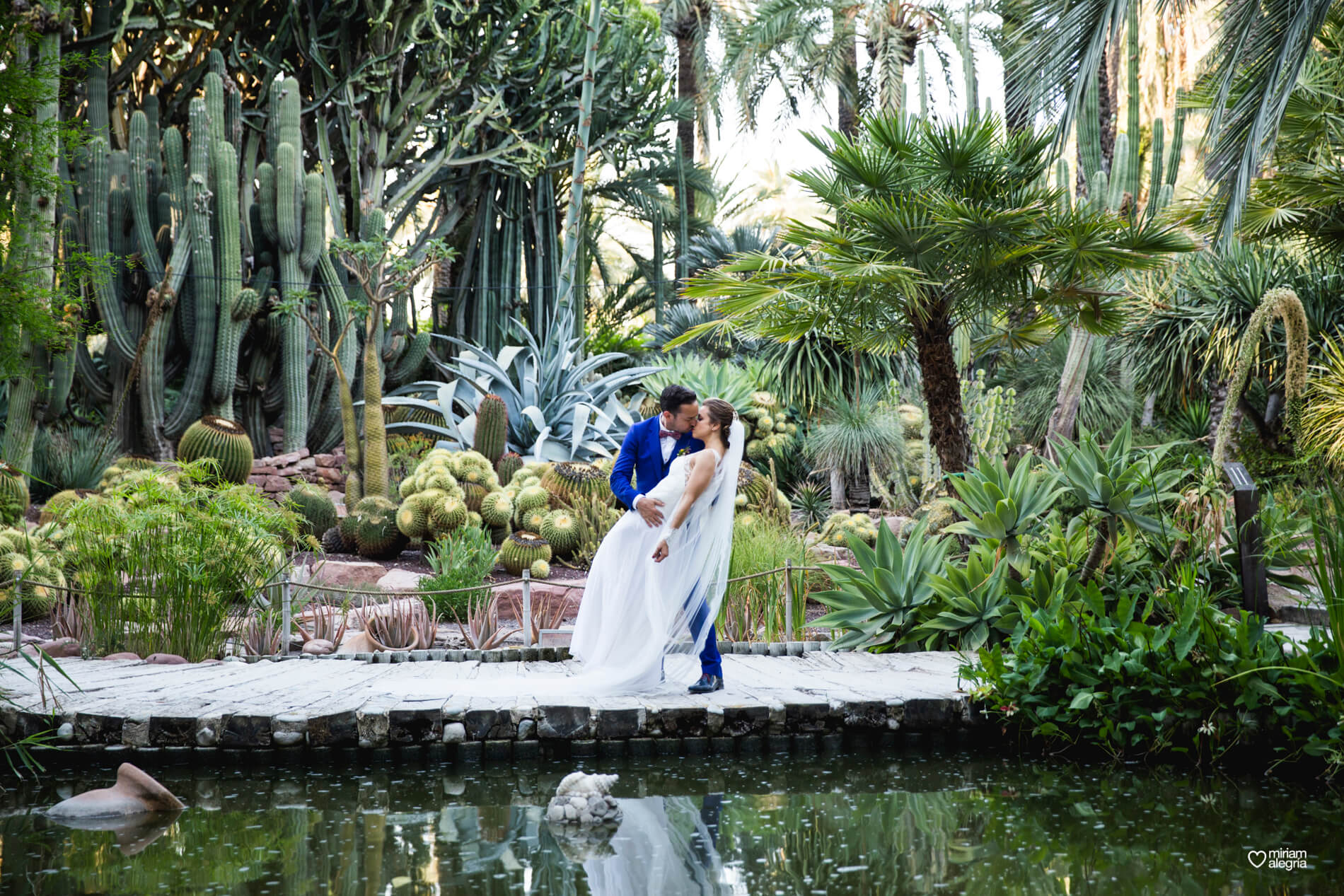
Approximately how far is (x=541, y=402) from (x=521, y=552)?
4.07 meters

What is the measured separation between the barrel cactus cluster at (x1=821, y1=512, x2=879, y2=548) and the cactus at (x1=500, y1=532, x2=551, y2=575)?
99.6 inches

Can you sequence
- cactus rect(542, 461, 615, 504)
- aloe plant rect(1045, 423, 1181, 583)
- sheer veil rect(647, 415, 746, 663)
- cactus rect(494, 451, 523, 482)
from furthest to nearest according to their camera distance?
cactus rect(494, 451, 523, 482) < cactus rect(542, 461, 615, 504) < aloe plant rect(1045, 423, 1181, 583) < sheer veil rect(647, 415, 746, 663)

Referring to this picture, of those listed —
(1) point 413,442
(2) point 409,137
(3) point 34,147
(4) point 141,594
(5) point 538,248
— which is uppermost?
(2) point 409,137

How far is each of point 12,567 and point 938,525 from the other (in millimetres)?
7003

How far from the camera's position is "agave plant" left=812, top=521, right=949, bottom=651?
5.96 meters

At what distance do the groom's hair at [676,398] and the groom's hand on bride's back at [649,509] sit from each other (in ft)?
1.36

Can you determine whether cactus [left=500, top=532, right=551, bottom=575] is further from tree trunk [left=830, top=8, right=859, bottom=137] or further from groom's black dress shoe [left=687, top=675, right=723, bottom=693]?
tree trunk [left=830, top=8, right=859, bottom=137]

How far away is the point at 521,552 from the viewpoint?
29.4ft

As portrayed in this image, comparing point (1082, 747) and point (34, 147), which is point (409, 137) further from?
point (1082, 747)

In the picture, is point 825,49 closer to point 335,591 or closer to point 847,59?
point 847,59

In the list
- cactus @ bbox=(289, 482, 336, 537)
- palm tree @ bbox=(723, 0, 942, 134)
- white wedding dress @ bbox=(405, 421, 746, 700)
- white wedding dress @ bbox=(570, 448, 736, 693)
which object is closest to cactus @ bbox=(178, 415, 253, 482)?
cactus @ bbox=(289, 482, 336, 537)

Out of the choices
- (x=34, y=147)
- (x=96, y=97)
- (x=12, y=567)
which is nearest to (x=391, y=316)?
(x=96, y=97)

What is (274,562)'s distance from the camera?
6.11 meters

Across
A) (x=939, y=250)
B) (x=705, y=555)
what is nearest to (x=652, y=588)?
(x=705, y=555)
